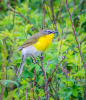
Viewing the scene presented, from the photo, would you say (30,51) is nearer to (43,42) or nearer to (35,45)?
(35,45)

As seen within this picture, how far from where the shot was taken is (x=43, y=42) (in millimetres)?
3074

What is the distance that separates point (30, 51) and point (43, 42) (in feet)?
0.72

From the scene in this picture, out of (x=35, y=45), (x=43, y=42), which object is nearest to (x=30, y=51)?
(x=35, y=45)

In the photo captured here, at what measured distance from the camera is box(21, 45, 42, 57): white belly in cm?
300

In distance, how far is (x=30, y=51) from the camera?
3059 millimetres

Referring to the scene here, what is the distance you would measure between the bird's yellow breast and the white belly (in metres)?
0.05

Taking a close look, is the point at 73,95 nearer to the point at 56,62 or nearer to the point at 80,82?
the point at 80,82

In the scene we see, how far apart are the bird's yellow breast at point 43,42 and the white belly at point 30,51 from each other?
0.05 metres

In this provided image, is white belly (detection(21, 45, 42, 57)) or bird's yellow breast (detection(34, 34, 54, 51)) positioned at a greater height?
bird's yellow breast (detection(34, 34, 54, 51))

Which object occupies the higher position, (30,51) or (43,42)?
(43,42)

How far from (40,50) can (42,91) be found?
548 mm

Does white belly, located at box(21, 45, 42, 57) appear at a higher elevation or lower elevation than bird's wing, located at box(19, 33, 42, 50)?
lower

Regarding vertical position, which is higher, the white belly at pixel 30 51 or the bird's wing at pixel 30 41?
the bird's wing at pixel 30 41

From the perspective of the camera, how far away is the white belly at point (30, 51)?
3.00m
